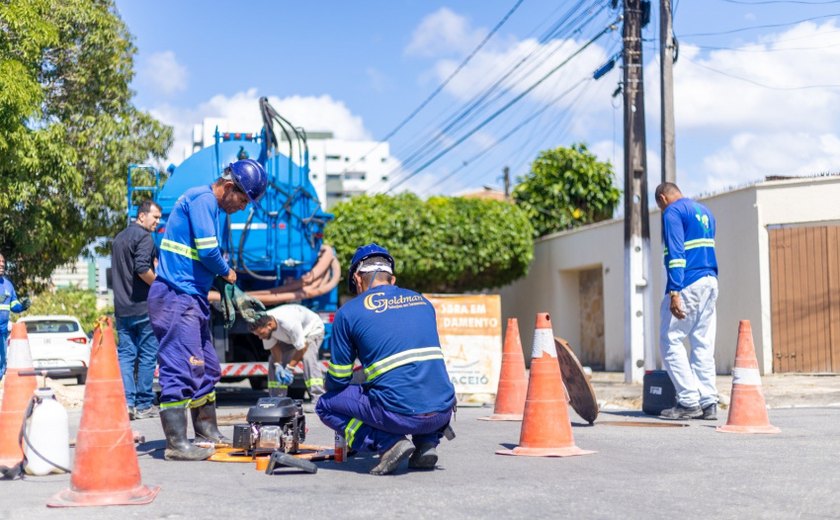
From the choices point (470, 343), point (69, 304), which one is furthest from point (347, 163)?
point (470, 343)

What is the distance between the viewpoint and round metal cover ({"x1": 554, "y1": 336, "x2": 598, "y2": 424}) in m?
8.73

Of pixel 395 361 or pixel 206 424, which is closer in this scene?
pixel 395 361

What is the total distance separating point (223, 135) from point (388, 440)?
24.8 ft

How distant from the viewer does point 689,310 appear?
959cm

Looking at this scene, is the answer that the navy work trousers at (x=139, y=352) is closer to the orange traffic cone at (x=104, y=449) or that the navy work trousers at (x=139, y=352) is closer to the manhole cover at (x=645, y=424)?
the manhole cover at (x=645, y=424)

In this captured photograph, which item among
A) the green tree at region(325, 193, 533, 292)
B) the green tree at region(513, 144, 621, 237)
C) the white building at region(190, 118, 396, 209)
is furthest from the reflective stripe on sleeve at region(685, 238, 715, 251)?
the white building at region(190, 118, 396, 209)

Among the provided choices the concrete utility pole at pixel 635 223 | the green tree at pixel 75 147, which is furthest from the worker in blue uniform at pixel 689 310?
the green tree at pixel 75 147

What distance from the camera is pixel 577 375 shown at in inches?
347

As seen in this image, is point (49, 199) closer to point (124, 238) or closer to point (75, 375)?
point (75, 375)

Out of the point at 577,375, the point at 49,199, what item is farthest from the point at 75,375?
the point at 577,375

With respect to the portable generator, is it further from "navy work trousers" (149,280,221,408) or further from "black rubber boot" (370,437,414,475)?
"black rubber boot" (370,437,414,475)

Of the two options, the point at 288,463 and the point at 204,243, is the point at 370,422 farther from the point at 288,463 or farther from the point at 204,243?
the point at 204,243

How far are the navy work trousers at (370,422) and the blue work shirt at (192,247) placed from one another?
1.31 metres

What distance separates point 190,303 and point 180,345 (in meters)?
0.30
